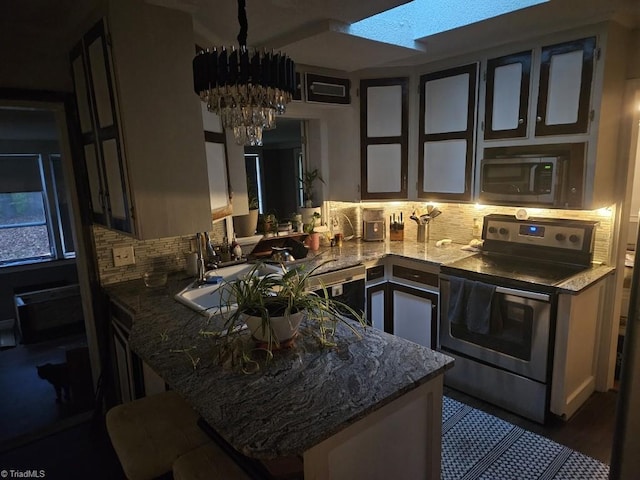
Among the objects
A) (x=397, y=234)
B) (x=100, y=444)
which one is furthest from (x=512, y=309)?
(x=100, y=444)

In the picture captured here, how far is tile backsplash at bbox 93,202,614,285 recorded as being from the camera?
255cm

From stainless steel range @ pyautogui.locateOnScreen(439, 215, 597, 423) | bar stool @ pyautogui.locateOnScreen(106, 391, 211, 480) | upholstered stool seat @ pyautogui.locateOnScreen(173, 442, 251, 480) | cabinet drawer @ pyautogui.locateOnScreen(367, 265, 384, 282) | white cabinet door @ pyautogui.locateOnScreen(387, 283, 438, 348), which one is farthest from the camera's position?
cabinet drawer @ pyautogui.locateOnScreen(367, 265, 384, 282)

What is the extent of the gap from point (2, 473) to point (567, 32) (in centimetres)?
414

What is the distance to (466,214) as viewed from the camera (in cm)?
344

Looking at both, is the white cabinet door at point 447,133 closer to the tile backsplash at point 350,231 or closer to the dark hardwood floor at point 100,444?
the tile backsplash at point 350,231

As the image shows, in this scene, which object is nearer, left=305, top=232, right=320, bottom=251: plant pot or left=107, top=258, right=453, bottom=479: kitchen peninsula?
left=107, top=258, right=453, bottom=479: kitchen peninsula

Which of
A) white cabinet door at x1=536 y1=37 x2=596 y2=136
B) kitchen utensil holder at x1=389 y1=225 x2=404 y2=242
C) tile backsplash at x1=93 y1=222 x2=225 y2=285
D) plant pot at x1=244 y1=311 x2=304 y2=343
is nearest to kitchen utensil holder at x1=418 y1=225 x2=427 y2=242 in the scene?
kitchen utensil holder at x1=389 y1=225 x2=404 y2=242

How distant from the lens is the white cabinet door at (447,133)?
118 inches

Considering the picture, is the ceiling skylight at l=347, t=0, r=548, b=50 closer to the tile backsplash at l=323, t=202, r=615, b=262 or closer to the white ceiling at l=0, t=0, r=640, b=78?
the white ceiling at l=0, t=0, r=640, b=78

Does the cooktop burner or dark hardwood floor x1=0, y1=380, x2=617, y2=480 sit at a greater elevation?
the cooktop burner

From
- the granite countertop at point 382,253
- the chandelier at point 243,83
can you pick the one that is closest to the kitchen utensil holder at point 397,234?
the granite countertop at point 382,253

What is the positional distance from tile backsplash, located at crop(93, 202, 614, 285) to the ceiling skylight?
139 centimetres

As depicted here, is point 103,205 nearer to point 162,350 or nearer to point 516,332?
point 162,350

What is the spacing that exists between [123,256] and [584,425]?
121 inches
